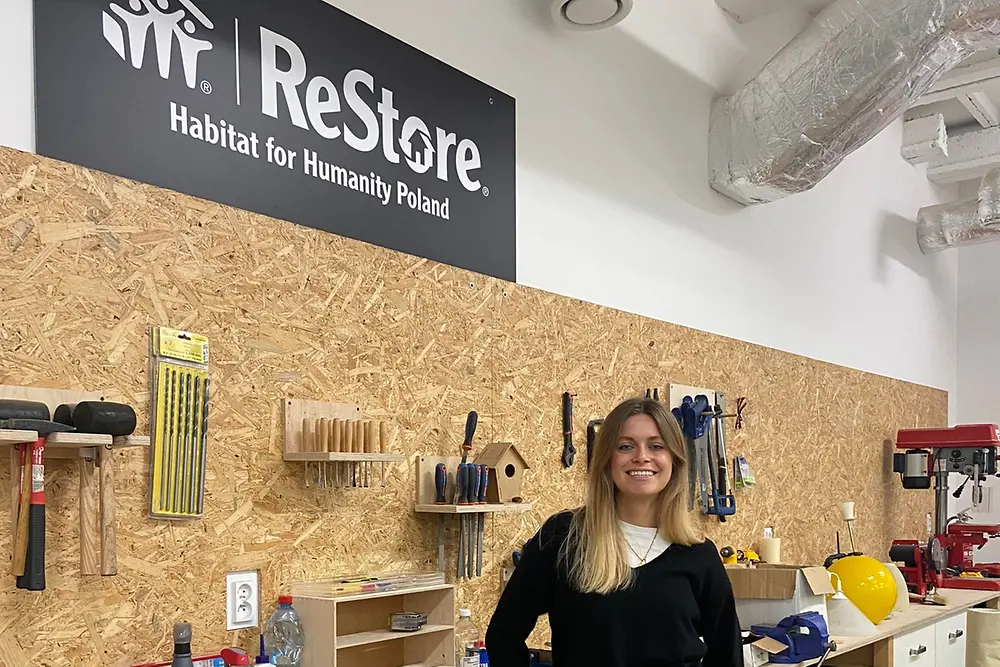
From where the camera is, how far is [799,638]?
3.29m

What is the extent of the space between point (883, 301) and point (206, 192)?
503cm

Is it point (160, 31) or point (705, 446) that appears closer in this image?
point (160, 31)

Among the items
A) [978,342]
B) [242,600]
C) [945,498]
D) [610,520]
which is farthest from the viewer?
[978,342]

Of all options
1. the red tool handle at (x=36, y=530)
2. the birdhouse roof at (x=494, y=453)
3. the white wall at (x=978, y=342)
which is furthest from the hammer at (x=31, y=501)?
the white wall at (x=978, y=342)

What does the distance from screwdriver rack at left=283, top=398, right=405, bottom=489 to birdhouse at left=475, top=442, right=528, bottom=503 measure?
1.57 feet

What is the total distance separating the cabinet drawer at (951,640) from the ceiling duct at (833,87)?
2.10 metres

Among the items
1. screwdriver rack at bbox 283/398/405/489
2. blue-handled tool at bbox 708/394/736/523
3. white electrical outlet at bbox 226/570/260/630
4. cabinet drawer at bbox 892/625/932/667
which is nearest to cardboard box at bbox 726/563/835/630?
cabinet drawer at bbox 892/625/932/667

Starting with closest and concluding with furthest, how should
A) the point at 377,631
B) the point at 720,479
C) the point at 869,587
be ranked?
the point at 377,631 < the point at 869,587 < the point at 720,479

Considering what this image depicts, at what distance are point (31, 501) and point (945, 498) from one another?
5.28 metres

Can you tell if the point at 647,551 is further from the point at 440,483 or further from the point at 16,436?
the point at 16,436

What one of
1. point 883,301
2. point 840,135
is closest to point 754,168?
point 840,135

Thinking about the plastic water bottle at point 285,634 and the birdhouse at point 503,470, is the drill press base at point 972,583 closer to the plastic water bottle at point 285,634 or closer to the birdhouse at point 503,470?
the birdhouse at point 503,470

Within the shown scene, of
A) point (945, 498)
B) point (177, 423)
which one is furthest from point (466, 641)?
point (945, 498)

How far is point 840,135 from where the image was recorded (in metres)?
4.36
